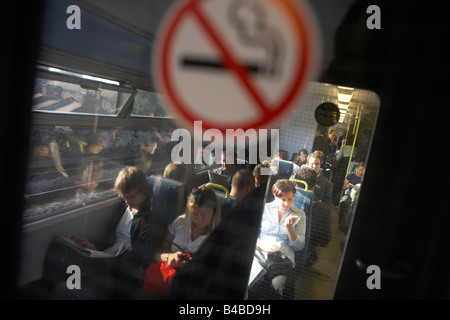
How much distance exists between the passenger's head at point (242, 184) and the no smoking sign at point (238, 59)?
27 centimetres

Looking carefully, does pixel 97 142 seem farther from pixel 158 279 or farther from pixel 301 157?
pixel 301 157

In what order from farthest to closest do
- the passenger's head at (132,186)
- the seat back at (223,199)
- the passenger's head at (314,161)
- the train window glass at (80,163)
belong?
the train window glass at (80,163)
the passenger's head at (132,186)
the seat back at (223,199)
the passenger's head at (314,161)

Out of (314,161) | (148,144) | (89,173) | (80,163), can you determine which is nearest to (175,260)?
(148,144)

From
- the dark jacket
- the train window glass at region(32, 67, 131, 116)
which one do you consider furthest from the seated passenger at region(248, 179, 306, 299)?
the train window glass at region(32, 67, 131, 116)

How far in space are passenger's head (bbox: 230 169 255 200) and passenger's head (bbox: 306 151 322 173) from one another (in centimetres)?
23

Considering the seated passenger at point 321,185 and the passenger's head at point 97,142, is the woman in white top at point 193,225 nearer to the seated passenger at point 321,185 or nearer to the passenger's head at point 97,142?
the seated passenger at point 321,185

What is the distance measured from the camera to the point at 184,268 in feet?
4.39

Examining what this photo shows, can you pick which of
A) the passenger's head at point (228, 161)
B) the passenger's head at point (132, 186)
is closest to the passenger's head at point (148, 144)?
the passenger's head at point (132, 186)

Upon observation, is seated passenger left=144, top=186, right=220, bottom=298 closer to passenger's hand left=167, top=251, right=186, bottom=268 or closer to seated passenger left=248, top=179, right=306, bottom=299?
passenger's hand left=167, top=251, right=186, bottom=268

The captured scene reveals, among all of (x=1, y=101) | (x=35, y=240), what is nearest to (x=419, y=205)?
(x=1, y=101)

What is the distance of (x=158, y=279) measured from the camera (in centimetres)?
133

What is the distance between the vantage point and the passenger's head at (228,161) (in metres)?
1.17

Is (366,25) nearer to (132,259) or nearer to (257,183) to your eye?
(257,183)

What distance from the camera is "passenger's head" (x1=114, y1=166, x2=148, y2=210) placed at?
5.05 feet
